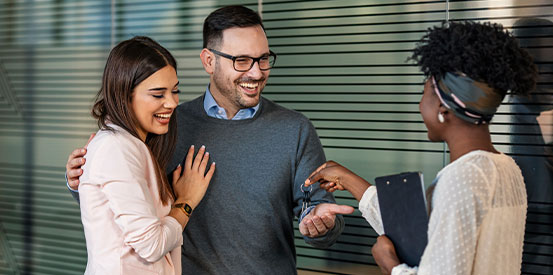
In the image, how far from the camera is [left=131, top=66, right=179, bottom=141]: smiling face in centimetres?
A: 203

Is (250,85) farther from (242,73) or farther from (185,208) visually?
(185,208)

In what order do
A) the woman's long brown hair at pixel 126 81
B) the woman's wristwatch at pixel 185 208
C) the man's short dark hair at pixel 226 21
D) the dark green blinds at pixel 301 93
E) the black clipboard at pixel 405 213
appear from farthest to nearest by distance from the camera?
the dark green blinds at pixel 301 93 → the man's short dark hair at pixel 226 21 → the woman's wristwatch at pixel 185 208 → the woman's long brown hair at pixel 126 81 → the black clipboard at pixel 405 213

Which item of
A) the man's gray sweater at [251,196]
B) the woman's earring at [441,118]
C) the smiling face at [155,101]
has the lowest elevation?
the man's gray sweater at [251,196]

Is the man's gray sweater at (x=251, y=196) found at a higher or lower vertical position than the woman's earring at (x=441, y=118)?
lower

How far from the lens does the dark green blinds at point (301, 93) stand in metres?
3.22

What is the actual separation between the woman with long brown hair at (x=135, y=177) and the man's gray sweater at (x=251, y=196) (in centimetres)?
16

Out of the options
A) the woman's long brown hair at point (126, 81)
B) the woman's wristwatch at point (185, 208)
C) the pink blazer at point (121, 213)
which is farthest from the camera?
the woman's wristwatch at point (185, 208)

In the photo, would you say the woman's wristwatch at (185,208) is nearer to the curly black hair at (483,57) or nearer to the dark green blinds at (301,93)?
the curly black hair at (483,57)

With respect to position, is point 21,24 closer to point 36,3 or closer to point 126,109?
point 36,3

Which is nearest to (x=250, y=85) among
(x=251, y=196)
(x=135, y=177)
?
(x=251, y=196)

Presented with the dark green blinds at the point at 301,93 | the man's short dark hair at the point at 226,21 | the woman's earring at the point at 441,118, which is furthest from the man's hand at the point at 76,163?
the dark green blinds at the point at 301,93

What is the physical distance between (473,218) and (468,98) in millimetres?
281

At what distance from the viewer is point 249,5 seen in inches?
154

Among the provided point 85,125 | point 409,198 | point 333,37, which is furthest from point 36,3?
point 409,198
